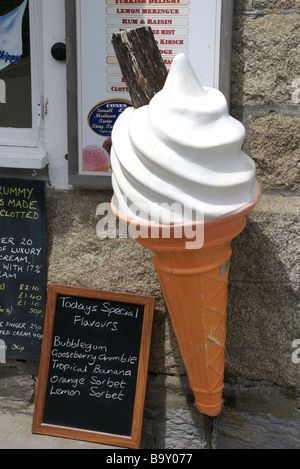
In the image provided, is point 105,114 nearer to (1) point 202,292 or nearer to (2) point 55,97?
(2) point 55,97

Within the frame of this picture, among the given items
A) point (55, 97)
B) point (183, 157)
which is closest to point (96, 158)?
point (55, 97)

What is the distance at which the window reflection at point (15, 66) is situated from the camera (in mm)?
2562

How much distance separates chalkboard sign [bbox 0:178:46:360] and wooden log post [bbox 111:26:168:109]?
0.76 meters

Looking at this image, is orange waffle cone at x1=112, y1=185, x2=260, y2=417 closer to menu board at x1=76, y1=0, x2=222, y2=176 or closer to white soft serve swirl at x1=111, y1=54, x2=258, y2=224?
white soft serve swirl at x1=111, y1=54, x2=258, y2=224

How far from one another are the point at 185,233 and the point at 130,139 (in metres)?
0.37

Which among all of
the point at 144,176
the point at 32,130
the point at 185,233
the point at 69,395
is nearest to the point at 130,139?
the point at 144,176

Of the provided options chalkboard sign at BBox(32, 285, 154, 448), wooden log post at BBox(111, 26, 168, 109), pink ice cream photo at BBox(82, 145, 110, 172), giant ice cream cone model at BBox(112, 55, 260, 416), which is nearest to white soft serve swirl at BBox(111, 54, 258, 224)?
giant ice cream cone model at BBox(112, 55, 260, 416)

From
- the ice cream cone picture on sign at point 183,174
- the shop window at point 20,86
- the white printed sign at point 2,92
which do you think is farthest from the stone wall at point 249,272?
the white printed sign at point 2,92

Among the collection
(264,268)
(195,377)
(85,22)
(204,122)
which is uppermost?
(85,22)

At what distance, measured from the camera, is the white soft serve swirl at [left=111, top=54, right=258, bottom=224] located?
6.04 feet

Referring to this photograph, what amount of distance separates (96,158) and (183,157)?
28.5 inches

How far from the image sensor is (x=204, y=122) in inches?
73.4

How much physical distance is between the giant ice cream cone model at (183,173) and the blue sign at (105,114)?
374 mm

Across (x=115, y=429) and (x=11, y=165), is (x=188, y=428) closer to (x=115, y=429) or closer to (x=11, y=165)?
(x=115, y=429)
